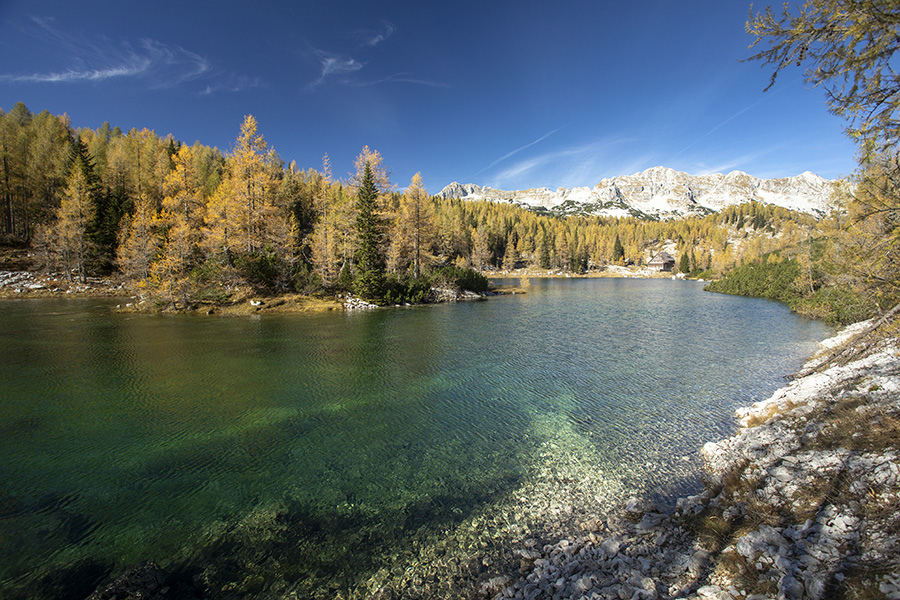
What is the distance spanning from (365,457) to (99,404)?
1102 cm

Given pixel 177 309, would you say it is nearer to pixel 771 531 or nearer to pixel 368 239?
pixel 368 239

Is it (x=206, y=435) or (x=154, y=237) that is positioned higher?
(x=154, y=237)

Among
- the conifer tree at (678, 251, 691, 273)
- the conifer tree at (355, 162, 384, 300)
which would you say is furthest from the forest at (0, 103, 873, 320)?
the conifer tree at (678, 251, 691, 273)

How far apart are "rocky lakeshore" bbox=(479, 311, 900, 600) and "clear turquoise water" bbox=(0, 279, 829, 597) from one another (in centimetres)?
181

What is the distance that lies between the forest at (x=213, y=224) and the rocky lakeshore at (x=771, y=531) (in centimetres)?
2380

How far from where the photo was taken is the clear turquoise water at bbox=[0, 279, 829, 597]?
275 inches

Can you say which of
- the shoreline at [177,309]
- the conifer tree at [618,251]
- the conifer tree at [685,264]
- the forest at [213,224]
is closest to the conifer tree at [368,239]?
the forest at [213,224]

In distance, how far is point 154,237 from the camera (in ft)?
125

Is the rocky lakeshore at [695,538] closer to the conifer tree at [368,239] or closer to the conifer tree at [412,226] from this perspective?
the conifer tree at [368,239]

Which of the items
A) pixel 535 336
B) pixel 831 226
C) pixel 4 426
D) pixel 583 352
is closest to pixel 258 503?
pixel 4 426

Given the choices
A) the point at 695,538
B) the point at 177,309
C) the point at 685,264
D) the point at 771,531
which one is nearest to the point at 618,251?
the point at 685,264

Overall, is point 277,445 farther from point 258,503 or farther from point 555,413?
point 555,413

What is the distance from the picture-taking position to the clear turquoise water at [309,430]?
6973 millimetres

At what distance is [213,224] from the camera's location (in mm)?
39500
